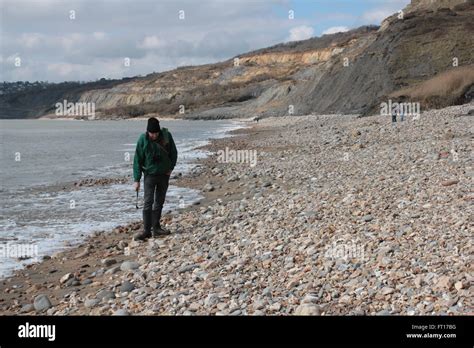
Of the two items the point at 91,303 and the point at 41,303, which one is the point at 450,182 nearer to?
the point at 91,303

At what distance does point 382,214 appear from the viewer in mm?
8492

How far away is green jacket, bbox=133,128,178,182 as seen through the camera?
954 cm

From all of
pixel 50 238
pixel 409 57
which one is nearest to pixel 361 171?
pixel 50 238

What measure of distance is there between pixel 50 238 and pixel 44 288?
3227 millimetres

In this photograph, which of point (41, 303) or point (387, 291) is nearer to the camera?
point (387, 291)

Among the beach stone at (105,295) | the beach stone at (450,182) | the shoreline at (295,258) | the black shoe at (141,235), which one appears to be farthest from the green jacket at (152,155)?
the beach stone at (450,182)

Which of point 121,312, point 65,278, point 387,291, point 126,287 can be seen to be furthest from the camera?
point 65,278

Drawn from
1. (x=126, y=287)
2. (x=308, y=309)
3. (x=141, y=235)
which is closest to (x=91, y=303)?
(x=126, y=287)

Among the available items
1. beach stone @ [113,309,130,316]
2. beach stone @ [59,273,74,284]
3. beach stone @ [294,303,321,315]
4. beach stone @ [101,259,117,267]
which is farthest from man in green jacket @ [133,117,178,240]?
beach stone @ [294,303,321,315]

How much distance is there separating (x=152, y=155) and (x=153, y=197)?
792 mm

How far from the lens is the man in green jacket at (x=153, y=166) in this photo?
375 inches

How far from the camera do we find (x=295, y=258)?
718 cm

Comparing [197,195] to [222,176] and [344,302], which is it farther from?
[344,302]

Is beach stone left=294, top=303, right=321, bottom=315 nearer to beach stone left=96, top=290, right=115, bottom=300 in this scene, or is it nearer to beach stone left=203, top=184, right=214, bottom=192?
beach stone left=96, top=290, right=115, bottom=300
